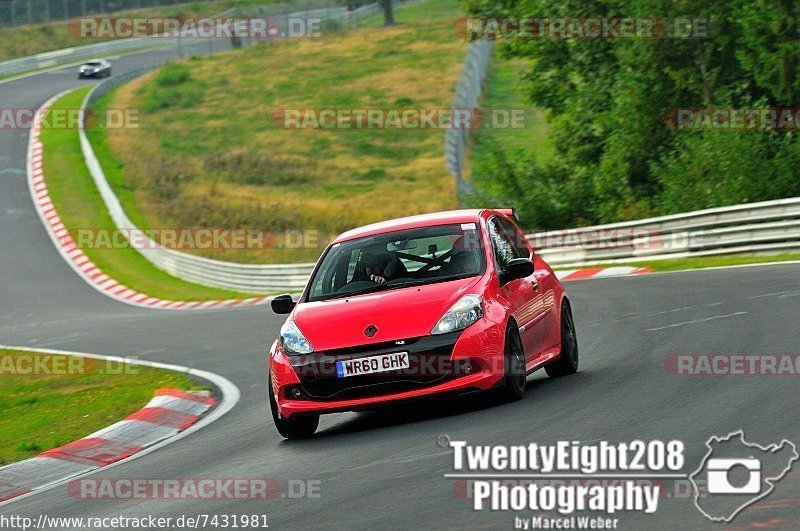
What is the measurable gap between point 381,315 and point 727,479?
3.49m

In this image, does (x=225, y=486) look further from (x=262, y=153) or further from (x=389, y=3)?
(x=389, y=3)

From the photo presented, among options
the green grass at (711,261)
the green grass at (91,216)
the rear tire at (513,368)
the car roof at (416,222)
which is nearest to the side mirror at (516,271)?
the rear tire at (513,368)

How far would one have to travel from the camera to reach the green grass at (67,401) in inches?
475

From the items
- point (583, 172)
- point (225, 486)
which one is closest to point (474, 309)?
point (225, 486)

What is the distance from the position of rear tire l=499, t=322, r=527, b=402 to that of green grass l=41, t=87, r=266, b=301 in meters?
21.6

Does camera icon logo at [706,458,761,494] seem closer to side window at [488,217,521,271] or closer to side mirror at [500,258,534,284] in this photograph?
side mirror at [500,258,534,284]

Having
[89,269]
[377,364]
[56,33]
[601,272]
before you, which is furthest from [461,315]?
[56,33]

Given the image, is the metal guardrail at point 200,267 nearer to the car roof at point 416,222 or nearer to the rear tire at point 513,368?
the car roof at point 416,222

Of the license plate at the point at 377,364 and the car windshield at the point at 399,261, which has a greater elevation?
the car windshield at the point at 399,261

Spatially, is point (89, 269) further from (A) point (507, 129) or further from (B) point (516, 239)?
(B) point (516, 239)

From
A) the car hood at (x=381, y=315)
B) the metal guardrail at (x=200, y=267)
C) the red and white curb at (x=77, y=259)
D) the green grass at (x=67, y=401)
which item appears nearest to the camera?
the car hood at (x=381, y=315)

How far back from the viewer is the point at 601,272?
2273 centimetres

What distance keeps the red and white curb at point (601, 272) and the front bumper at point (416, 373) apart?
12696mm

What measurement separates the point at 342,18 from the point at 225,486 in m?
82.0
